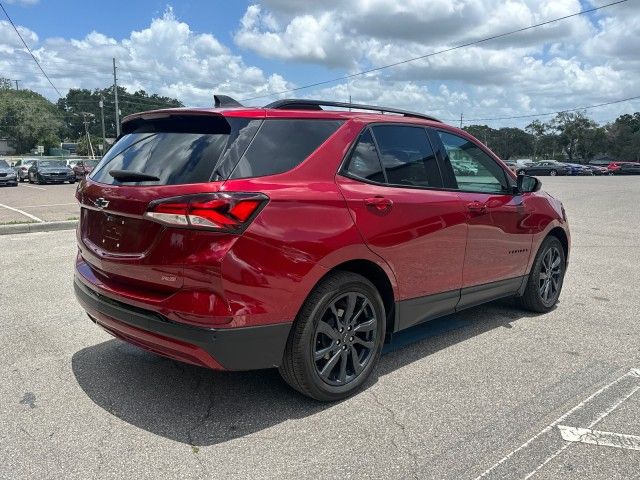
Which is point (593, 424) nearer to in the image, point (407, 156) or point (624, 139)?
point (407, 156)

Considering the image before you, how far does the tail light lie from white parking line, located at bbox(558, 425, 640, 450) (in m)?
2.17

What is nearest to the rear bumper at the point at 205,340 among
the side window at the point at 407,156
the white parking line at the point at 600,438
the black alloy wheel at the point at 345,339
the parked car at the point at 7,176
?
the black alloy wheel at the point at 345,339

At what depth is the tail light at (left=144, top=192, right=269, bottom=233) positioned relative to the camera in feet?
9.28

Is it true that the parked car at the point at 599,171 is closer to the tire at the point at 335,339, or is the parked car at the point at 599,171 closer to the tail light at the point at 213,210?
the tire at the point at 335,339

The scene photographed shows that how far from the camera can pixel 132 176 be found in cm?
322

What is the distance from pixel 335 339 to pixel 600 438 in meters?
A: 1.60

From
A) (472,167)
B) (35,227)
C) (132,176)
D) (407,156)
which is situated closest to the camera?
(132,176)

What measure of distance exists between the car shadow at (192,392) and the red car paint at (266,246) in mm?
432

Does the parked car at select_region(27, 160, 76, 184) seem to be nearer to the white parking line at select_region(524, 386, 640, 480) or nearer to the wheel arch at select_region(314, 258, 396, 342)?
the wheel arch at select_region(314, 258, 396, 342)

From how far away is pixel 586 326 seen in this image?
508 centimetres

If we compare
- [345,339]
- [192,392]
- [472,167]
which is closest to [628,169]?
[472,167]

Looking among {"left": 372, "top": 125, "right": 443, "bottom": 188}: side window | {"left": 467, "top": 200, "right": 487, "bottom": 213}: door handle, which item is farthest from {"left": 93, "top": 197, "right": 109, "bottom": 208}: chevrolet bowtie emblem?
{"left": 467, "top": 200, "right": 487, "bottom": 213}: door handle

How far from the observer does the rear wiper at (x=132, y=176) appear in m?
3.13

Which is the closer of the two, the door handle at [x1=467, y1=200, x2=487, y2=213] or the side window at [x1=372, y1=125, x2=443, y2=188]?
the side window at [x1=372, y1=125, x2=443, y2=188]
